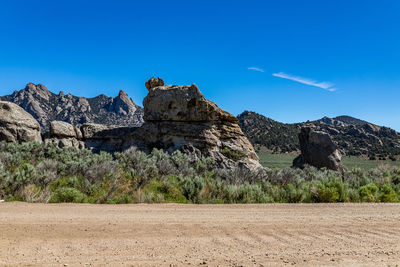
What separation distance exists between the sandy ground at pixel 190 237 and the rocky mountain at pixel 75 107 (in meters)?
61.1

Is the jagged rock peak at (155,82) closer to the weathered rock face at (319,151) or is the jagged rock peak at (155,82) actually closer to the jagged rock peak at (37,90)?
the weathered rock face at (319,151)

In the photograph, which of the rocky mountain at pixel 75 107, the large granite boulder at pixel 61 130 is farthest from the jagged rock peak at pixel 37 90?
the large granite boulder at pixel 61 130

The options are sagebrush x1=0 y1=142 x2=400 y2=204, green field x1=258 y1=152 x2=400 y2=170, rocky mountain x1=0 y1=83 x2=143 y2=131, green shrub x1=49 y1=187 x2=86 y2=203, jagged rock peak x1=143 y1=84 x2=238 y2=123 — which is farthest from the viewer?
rocky mountain x1=0 y1=83 x2=143 y2=131

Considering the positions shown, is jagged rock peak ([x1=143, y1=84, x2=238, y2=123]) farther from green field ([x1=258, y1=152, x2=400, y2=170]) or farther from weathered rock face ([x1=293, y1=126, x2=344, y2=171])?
green field ([x1=258, y1=152, x2=400, y2=170])

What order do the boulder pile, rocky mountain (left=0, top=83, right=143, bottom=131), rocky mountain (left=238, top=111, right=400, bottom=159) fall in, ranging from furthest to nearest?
rocky mountain (left=0, top=83, right=143, bottom=131)
rocky mountain (left=238, top=111, right=400, bottom=159)
the boulder pile

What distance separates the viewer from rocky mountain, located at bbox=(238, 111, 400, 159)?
5291 cm

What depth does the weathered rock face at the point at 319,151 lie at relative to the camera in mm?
20312

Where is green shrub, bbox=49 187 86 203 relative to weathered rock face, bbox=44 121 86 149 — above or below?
below

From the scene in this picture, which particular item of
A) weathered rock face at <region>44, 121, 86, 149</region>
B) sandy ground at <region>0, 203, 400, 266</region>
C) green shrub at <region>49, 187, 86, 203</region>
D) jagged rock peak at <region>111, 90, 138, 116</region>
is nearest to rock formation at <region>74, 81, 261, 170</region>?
weathered rock face at <region>44, 121, 86, 149</region>

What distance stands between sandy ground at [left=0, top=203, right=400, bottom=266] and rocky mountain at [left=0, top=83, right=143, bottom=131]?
61080 millimetres

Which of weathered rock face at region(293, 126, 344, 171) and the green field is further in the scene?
the green field

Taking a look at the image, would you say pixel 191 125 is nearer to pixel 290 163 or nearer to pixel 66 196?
pixel 66 196

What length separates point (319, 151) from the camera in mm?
20969

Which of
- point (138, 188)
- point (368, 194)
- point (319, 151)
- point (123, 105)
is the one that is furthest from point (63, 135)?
point (123, 105)
